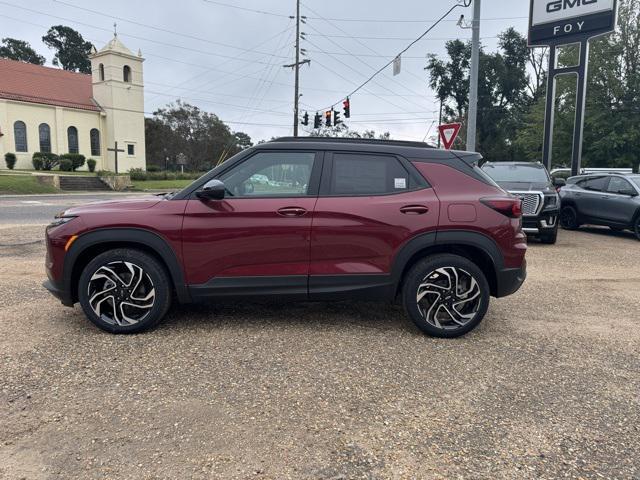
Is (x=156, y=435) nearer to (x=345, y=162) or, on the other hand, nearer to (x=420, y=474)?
(x=420, y=474)

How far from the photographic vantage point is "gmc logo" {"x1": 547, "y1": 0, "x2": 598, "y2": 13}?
48.4ft

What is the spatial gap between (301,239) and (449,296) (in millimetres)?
1418

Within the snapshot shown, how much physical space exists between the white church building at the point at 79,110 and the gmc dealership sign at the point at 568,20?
44018mm

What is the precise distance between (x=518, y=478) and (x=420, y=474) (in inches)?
19.5

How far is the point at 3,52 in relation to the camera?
247 feet

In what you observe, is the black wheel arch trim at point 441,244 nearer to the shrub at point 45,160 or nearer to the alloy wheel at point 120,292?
the alloy wheel at point 120,292

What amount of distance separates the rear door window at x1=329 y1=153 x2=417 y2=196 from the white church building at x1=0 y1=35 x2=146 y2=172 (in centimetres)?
4825

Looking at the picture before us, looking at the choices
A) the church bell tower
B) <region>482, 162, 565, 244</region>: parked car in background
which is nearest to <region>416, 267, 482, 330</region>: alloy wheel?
<region>482, 162, 565, 244</region>: parked car in background

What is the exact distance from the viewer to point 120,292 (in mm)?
4277

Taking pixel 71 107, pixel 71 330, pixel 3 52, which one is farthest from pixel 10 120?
pixel 71 330

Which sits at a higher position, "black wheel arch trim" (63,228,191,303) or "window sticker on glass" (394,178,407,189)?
"window sticker on glass" (394,178,407,189)

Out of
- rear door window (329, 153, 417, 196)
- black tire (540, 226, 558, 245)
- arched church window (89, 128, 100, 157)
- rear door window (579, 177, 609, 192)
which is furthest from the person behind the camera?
arched church window (89, 128, 100, 157)

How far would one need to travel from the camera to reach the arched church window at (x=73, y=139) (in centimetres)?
4888

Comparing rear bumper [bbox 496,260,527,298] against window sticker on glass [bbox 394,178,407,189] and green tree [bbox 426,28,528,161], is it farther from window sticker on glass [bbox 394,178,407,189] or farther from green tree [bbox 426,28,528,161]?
green tree [bbox 426,28,528,161]
